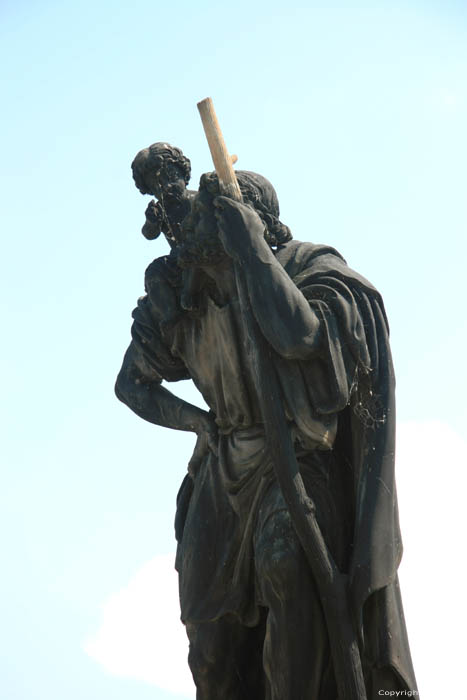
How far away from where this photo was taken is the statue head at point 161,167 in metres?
8.17

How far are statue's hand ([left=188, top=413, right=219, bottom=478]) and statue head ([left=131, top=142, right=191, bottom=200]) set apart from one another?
132 cm

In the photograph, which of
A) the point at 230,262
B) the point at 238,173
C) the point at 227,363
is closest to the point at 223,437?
the point at 227,363

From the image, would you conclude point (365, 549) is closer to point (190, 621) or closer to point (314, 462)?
point (314, 462)

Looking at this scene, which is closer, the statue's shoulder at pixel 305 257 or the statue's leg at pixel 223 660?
the statue's leg at pixel 223 660

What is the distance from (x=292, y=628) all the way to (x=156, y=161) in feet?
8.93

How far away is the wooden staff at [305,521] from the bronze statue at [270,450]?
3 centimetres

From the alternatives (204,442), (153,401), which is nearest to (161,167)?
(153,401)

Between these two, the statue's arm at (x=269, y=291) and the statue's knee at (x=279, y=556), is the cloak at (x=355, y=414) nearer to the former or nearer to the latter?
the statue's arm at (x=269, y=291)

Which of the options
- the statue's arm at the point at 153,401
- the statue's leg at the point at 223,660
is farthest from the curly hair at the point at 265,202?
the statue's leg at the point at 223,660

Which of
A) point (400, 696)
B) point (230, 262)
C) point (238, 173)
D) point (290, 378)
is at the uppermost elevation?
point (238, 173)

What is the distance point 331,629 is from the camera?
7.32 meters

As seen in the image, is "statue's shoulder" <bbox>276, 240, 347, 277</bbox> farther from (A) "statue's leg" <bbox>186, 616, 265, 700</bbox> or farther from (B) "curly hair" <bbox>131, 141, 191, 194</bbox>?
(A) "statue's leg" <bbox>186, 616, 265, 700</bbox>

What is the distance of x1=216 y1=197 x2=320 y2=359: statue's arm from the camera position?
744 cm

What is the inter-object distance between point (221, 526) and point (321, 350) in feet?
3.75
